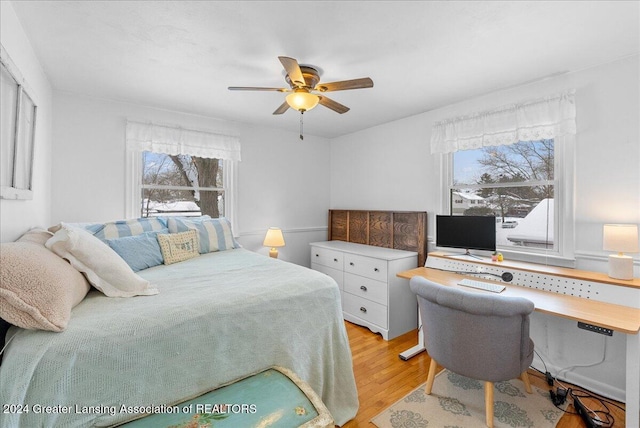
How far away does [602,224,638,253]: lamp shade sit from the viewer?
1863mm

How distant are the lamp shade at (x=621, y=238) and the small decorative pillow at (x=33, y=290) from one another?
3074mm

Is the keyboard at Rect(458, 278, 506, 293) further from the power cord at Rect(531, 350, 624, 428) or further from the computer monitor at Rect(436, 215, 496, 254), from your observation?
the power cord at Rect(531, 350, 624, 428)

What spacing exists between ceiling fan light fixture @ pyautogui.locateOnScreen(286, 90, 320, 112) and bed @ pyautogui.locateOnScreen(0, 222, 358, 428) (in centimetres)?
123

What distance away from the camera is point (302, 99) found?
212cm

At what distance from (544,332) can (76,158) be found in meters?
4.53

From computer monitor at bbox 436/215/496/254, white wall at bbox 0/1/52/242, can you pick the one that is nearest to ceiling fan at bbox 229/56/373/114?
white wall at bbox 0/1/52/242

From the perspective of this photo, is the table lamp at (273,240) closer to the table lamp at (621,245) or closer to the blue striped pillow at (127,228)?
the blue striped pillow at (127,228)

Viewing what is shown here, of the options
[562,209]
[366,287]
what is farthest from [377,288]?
[562,209]

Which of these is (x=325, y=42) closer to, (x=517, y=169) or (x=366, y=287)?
(x=517, y=169)

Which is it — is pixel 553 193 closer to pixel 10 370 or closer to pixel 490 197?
pixel 490 197

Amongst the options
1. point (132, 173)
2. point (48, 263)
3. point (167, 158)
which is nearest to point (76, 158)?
point (132, 173)

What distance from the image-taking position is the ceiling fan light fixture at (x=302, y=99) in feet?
6.88

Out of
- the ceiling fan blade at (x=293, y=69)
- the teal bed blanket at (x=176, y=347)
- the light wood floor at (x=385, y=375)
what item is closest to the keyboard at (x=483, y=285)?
the light wood floor at (x=385, y=375)

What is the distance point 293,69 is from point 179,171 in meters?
2.23
